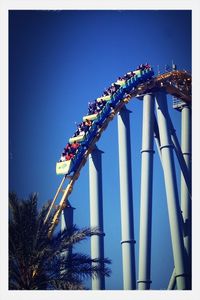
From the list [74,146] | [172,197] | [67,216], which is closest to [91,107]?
[74,146]

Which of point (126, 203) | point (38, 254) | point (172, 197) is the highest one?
point (172, 197)

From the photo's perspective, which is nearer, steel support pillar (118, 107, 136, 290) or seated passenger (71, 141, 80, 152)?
steel support pillar (118, 107, 136, 290)

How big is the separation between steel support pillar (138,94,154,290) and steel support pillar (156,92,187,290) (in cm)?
25

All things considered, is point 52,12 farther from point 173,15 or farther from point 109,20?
point 173,15

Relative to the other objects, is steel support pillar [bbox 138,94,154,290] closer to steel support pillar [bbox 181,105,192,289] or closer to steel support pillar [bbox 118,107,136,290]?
steel support pillar [bbox 118,107,136,290]

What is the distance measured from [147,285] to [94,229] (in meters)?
1.53

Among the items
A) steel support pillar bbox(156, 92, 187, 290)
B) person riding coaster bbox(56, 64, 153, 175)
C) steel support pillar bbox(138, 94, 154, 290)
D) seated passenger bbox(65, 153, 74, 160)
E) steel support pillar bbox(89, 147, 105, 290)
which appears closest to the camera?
steel support pillar bbox(156, 92, 187, 290)

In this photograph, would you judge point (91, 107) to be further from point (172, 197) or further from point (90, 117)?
point (172, 197)

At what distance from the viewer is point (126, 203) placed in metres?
10.9

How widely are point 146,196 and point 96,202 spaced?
105 centimetres

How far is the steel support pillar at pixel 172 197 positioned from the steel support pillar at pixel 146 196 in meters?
0.25

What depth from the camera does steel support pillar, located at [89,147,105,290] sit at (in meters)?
10.7

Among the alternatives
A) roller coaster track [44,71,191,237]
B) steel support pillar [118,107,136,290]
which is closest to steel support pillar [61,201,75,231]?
roller coaster track [44,71,191,237]

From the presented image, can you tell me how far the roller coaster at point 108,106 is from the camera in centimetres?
1122
